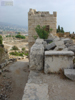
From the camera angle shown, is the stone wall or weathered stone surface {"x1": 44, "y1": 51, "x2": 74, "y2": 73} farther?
the stone wall

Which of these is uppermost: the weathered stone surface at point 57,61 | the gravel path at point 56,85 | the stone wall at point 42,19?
the stone wall at point 42,19

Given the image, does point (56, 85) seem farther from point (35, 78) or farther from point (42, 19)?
point (42, 19)

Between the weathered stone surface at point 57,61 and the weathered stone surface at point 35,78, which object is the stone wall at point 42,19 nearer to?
the weathered stone surface at point 57,61

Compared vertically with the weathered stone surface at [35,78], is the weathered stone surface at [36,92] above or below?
below

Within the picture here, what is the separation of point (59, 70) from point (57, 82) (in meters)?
0.45

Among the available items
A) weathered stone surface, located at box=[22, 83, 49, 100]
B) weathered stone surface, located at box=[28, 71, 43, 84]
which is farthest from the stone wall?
weathered stone surface, located at box=[22, 83, 49, 100]

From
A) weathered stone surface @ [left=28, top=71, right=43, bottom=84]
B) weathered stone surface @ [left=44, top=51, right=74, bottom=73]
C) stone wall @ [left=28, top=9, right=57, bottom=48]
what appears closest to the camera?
weathered stone surface @ [left=28, top=71, right=43, bottom=84]

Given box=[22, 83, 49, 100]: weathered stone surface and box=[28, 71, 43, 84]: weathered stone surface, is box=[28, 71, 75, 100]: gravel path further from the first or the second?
box=[22, 83, 49, 100]: weathered stone surface

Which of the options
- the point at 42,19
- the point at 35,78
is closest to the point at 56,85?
the point at 35,78

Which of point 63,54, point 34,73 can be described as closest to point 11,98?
point 34,73

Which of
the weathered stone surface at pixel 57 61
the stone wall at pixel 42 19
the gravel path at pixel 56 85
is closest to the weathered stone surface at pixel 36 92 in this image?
the gravel path at pixel 56 85

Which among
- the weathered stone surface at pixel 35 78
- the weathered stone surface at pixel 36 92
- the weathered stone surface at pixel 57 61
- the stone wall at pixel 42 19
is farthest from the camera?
the stone wall at pixel 42 19

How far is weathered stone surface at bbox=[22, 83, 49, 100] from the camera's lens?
1847mm

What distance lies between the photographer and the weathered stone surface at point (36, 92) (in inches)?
72.7
